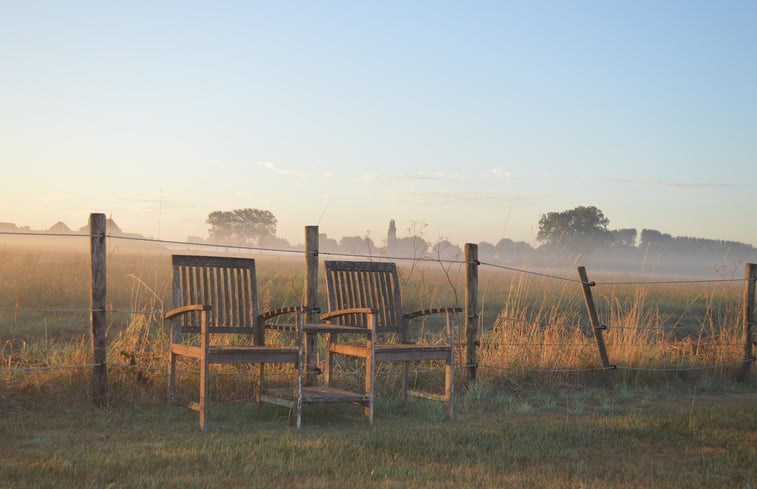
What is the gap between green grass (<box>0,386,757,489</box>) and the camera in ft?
12.0

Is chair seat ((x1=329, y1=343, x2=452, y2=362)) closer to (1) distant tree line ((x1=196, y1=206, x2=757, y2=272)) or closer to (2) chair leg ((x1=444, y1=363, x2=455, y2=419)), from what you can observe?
(2) chair leg ((x1=444, y1=363, x2=455, y2=419))

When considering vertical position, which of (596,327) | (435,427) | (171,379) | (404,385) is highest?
(596,327)

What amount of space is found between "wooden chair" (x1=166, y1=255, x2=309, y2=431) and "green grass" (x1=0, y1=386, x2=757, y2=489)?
0.25m

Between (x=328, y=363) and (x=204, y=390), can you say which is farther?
(x=328, y=363)

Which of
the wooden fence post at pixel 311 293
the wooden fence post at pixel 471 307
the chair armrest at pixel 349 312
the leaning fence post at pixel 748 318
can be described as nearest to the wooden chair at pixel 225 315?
the chair armrest at pixel 349 312

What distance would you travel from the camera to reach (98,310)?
5316 mm

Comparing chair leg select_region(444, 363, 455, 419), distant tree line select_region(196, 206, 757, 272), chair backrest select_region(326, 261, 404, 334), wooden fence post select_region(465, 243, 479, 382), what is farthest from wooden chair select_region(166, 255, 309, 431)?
distant tree line select_region(196, 206, 757, 272)

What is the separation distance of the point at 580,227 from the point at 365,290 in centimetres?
10320

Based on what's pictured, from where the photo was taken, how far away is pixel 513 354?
716 centimetres

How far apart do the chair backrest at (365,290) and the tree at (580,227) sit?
327 feet

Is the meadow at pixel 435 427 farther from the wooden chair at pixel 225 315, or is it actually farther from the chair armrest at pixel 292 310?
the chair armrest at pixel 292 310

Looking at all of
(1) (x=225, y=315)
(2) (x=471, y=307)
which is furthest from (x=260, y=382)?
(2) (x=471, y=307)

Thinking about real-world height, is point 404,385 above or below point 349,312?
below

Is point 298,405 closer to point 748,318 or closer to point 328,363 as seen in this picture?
point 328,363
